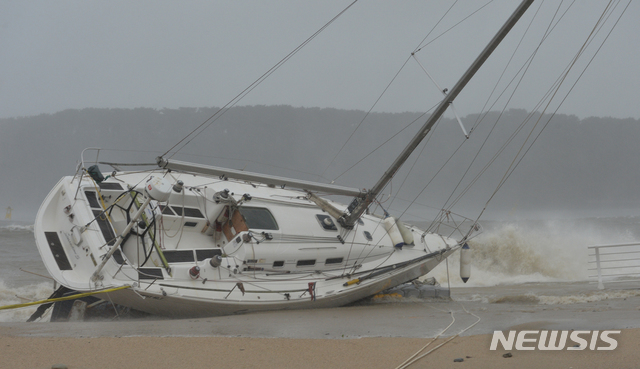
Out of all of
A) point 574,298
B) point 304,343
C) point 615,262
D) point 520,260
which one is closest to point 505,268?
point 520,260

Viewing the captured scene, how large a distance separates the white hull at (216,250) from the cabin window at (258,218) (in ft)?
0.07

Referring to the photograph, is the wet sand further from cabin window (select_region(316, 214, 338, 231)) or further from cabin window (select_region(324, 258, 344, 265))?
cabin window (select_region(316, 214, 338, 231))

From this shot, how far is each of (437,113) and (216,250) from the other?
553cm

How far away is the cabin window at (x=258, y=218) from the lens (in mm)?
9586

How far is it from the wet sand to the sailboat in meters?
1.23

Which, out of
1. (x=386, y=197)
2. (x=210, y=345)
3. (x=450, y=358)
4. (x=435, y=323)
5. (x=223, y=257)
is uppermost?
(x=386, y=197)

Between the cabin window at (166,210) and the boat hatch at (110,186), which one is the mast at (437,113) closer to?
the cabin window at (166,210)

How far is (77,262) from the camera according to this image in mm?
7984

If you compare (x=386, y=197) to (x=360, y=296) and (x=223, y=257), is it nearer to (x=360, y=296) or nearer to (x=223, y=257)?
(x=360, y=296)

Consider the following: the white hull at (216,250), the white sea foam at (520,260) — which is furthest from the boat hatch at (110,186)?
the white sea foam at (520,260)

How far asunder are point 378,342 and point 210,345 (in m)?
1.73

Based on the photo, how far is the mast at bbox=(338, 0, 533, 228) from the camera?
940 centimetres

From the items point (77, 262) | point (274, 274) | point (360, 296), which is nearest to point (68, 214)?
point (77, 262)

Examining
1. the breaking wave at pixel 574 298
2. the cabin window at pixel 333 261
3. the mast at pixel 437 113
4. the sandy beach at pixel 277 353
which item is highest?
the mast at pixel 437 113
